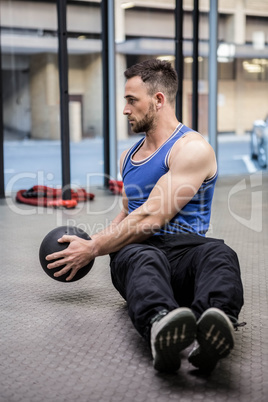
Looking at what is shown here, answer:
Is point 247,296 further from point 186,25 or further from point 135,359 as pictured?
point 186,25

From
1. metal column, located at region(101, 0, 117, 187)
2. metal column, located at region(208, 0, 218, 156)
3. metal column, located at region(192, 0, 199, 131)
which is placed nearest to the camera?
metal column, located at region(101, 0, 117, 187)

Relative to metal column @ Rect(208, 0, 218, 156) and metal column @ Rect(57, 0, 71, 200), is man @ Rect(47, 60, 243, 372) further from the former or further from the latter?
metal column @ Rect(208, 0, 218, 156)

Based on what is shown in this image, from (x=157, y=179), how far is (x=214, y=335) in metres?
0.72

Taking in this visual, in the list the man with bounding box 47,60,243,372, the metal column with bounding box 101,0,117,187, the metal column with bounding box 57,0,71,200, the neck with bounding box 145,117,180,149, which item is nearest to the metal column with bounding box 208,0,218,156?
the metal column with bounding box 101,0,117,187

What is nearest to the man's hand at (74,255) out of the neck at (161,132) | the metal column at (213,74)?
the neck at (161,132)

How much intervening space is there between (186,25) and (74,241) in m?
5.37

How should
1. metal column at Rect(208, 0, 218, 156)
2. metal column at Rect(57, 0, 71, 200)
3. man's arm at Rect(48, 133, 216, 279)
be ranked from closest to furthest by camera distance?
1. man's arm at Rect(48, 133, 216, 279)
2. metal column at Rect(57, 0, 71, 200)
3. metal column at Rect(208, 0, 218, 156)

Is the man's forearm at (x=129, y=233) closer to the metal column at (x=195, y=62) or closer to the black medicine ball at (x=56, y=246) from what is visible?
the black medicine ball at (x=56, y=246)

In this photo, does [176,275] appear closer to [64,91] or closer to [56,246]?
[56,246]

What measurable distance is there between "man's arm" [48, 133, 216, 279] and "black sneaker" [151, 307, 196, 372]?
49 cm

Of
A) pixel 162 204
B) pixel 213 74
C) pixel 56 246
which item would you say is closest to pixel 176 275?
pixel 162 204

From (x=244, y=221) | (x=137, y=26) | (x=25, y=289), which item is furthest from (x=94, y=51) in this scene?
(x=25, y=289)

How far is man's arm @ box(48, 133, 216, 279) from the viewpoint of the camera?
1910mm

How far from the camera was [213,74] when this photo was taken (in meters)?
6.80
